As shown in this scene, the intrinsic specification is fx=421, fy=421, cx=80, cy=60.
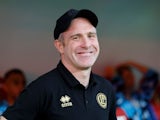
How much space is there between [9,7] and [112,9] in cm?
105

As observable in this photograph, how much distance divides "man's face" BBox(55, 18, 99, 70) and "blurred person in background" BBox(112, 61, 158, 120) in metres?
2.41

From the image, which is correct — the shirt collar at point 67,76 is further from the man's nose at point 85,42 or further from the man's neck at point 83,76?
the man's nose at point 85,42

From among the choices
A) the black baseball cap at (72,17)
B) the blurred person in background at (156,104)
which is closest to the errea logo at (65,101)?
the black baseball cap at (72,17)

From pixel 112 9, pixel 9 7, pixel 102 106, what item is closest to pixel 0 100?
pixel 9 7

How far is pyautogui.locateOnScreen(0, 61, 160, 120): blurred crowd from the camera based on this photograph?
3683mm

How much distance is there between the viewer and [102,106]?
162 cm

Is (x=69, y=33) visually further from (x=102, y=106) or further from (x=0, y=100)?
(x=0, y=100)

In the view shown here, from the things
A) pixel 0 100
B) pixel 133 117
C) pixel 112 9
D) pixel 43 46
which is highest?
pixel 112 9

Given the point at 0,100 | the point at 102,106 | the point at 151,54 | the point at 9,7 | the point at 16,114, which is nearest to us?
the point at 16,114

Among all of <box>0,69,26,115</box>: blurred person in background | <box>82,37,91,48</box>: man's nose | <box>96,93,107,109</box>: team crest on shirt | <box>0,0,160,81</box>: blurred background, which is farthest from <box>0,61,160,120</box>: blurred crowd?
<box>82,37,91,48</box>: man's nose

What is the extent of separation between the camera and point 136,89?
436 cm

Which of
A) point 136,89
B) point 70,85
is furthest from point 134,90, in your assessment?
point 70,85

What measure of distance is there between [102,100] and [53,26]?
7.82 feet

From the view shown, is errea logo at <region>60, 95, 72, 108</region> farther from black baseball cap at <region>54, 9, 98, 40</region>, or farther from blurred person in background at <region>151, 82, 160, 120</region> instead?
blurred person in background at <region>151, 82, 160, 120</region>
